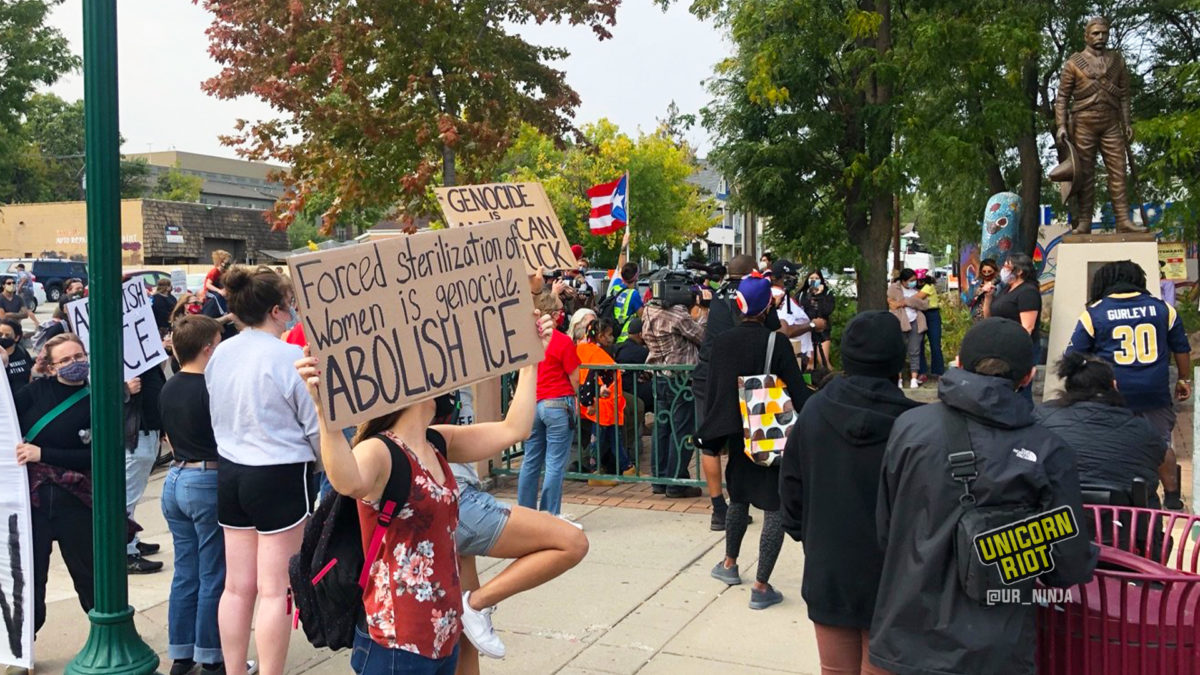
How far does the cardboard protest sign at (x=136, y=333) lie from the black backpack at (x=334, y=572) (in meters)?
3.97

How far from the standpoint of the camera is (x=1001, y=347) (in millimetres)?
3014

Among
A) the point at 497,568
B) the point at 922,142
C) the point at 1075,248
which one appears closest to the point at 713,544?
the point at 497,568

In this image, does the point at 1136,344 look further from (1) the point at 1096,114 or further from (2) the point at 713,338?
(1) the point at 1096,114

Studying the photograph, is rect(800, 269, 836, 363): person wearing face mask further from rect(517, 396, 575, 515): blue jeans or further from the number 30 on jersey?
rect(517, 396, 575, 515): blue jeans

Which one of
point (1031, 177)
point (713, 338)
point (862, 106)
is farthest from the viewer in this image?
point (1031, 177)

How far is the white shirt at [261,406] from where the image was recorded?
4.14 m

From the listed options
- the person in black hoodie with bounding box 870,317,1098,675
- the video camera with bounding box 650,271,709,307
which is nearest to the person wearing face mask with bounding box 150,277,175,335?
the video camera with bounding box 650,271,709,307

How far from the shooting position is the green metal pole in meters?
4.23

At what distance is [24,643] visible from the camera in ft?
15.6

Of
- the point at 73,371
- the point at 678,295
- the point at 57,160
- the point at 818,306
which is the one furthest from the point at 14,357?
the point at 57,160

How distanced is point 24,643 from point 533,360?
2.92 metres

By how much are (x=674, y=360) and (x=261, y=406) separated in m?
4.59

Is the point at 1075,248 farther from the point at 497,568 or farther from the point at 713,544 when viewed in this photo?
the point at 497,568

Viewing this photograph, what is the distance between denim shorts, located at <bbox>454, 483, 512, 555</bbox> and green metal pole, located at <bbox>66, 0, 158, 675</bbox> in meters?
1.58
